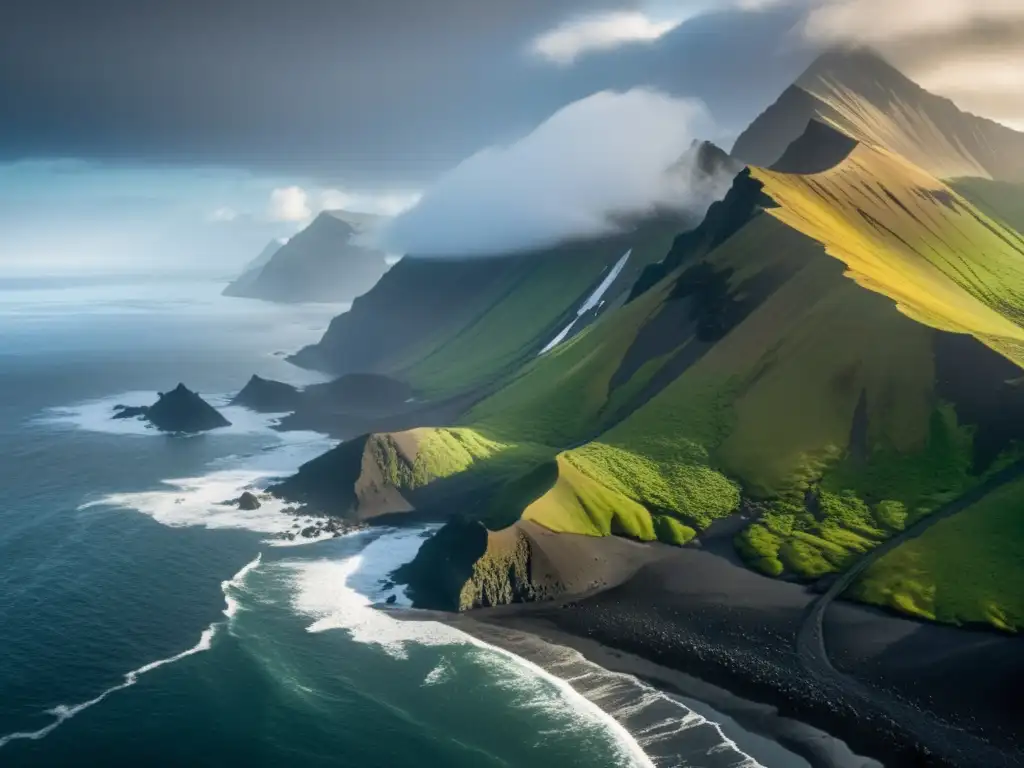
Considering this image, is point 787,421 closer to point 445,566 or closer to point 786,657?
point 786,657

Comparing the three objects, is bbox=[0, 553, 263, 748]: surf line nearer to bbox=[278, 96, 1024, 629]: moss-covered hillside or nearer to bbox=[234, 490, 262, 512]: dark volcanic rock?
bbox=[278, 96, 1024, 629]: moss-covered hillside

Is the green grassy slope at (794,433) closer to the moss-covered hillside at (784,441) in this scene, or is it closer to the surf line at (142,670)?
the moss-covered hillside at (784,441)

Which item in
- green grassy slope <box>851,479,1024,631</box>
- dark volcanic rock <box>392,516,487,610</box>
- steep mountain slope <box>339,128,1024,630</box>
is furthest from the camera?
steep mountain slope <box>339,128,1024,630</box>

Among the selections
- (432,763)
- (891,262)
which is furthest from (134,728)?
(891,262)

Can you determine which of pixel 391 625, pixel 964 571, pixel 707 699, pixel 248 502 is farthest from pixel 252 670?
pixel 964 571

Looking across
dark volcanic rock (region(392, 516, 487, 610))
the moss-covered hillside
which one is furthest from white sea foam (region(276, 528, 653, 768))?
the moss-covered hillside

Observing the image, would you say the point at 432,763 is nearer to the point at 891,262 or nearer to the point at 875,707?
the point at 875,707
